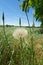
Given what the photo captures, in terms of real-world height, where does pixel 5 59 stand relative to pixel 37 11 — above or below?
below

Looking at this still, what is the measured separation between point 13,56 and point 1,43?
48 cm

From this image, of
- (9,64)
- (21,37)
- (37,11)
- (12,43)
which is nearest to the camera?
(21,37)

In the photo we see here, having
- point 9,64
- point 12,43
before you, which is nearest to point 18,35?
point 9,64

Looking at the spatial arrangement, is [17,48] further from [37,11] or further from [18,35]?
[37,11]

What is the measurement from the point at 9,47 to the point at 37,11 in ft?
48.7

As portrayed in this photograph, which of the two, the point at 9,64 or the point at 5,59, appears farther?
the point at 5,59

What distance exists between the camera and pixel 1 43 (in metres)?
5.66

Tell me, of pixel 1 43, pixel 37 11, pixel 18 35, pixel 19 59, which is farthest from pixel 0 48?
pixel 37 11

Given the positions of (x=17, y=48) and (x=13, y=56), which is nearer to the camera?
(x=13, y=56)

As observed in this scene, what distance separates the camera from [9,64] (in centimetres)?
518

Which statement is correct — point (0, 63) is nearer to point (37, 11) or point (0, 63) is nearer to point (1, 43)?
point (1, 43)

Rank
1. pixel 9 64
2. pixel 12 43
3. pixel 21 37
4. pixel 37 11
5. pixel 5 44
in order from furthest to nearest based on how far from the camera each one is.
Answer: pixel 37 11 → pixel 12 43 → pixel 5 44 → pixel 9 64 → pixel 21 37

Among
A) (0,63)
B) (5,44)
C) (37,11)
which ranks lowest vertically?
A: (0,63)

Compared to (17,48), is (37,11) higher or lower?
higher
